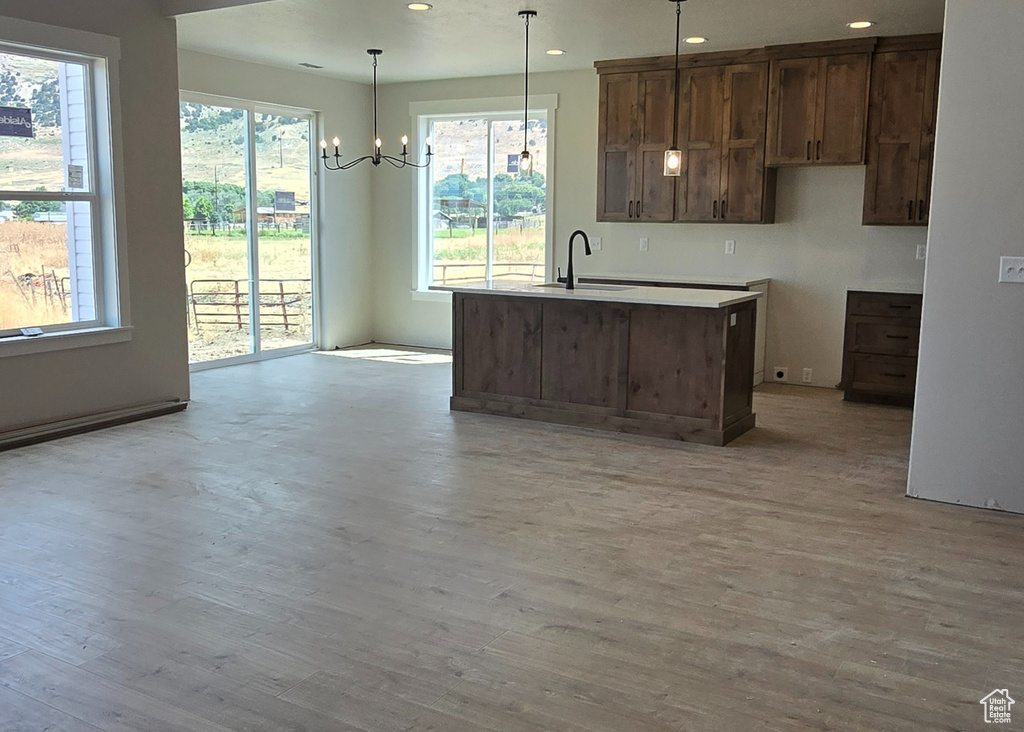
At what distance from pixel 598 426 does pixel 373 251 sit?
15.3 ft

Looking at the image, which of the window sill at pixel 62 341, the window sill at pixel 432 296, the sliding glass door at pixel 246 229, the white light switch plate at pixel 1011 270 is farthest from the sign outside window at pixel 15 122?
the white light switch plate at pixel 1011 270

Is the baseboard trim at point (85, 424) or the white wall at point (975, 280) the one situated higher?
the white wall at point (975, 280)

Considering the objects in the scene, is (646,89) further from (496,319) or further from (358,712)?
A: (358,712)

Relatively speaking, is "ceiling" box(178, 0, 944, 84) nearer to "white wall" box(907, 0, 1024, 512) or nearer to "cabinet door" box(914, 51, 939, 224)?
"cabinet door" box(914, 51, 939, 224)

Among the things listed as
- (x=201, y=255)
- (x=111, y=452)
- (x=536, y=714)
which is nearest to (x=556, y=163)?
(x=201, y=255)

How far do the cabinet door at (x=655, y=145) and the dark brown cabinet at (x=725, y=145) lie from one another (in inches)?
5.0

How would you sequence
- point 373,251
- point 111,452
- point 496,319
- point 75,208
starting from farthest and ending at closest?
point 373,251 → point 496,319 → point 75,208 → point 111,452

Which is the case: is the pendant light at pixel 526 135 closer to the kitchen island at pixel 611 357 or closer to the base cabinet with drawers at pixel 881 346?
the kitchen island at pixel 611 357

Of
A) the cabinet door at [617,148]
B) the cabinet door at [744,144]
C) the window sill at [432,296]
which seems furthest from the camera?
the window sill at [432,296]

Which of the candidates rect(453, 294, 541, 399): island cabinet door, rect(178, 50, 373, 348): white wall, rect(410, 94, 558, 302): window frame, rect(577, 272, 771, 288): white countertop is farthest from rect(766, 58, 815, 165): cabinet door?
rect(178, 50, 373, 348): white wall

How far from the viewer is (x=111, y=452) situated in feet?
17.1

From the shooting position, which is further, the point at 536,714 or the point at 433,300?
the point at 433,300

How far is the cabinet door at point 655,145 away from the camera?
24.8 feet

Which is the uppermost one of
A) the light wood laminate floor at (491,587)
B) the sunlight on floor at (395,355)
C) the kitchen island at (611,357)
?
the kitchen island at (611,357)
